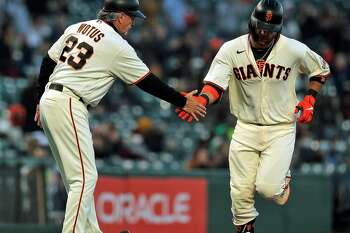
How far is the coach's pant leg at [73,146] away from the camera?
8156 mm

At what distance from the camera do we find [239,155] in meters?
9.16

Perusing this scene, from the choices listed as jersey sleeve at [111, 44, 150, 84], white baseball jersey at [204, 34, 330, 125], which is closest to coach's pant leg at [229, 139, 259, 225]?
white baseball jersey at [204, 34, 330, 125]

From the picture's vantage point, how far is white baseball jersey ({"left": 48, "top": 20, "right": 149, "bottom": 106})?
826 cm

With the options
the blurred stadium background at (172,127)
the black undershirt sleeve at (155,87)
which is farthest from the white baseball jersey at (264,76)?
the blurred stadium background at (172,127)

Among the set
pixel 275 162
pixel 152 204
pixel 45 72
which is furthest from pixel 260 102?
pixel 152 204

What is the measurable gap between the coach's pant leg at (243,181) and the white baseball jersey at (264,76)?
12.6 inches

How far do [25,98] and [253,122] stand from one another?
Answer: 6757mm

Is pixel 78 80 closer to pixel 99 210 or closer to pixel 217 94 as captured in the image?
pixel 217 94

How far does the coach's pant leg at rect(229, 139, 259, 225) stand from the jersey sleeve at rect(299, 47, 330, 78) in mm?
943

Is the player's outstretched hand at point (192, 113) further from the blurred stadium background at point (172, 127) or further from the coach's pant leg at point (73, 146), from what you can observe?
the blurred stadium background at point (172, 127)

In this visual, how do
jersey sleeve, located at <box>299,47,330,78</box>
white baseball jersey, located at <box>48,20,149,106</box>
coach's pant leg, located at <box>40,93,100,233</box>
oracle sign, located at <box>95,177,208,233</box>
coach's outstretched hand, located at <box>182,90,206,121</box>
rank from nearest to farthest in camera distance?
coach's pant leg, located at <box>40,93,100,233</box> < white baseball jersey, located at <box>48,20,149,106</box> < coach's outstretched hand, located at <box>182,90,206,121</box> < jersey sleeve, located at <box>299,47,330,78</box> < oracle sign, located at <box>95,177,208,233</box>

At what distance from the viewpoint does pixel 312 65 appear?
362 inches

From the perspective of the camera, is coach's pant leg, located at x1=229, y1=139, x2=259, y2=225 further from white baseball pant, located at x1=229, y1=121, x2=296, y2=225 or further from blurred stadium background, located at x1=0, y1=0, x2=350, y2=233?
blurred stadium background, located at x1=0, y1=0, x2=350, y2=233

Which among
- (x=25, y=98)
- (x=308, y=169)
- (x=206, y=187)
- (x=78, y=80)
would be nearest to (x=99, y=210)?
(x=206, y=187)
